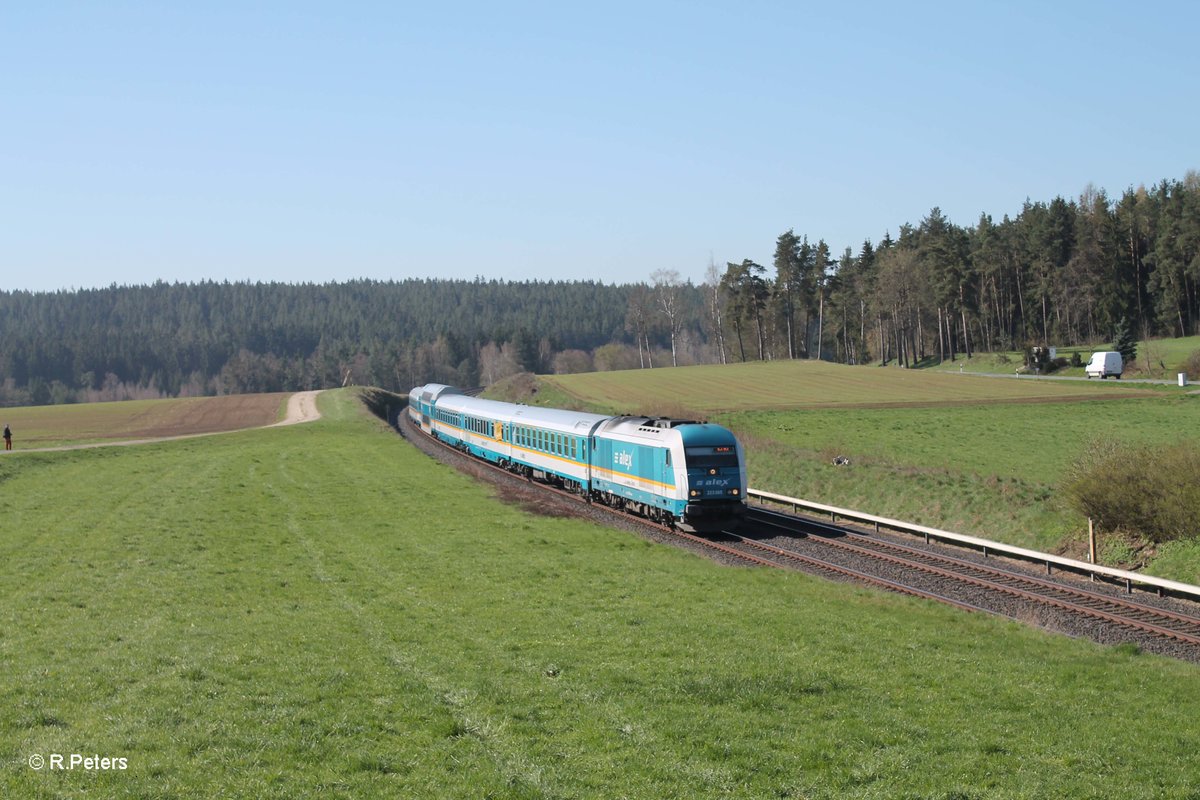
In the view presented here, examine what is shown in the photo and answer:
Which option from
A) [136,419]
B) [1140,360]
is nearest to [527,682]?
[136,419]

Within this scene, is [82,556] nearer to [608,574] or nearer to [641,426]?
[608,574]

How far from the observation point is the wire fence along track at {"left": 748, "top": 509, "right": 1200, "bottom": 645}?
770 inches

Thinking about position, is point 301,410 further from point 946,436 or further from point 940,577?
point 940,577

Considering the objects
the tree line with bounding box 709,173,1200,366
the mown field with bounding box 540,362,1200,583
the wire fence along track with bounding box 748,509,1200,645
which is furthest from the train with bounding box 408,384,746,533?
the tree line with bounding box 709,173,1200,366

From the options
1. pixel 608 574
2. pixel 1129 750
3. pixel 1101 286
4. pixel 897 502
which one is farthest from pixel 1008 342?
pixel 1129 750

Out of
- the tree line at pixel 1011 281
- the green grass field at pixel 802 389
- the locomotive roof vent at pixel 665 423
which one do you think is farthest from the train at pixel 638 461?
the tree line at pixel 1011 281

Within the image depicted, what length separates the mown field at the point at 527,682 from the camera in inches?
379

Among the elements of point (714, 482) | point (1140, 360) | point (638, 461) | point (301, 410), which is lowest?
point (714, 482)

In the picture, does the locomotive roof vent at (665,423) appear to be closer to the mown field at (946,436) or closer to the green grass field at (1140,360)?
the mown field at (946,436)

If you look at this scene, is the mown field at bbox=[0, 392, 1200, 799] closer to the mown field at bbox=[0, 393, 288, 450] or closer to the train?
the train

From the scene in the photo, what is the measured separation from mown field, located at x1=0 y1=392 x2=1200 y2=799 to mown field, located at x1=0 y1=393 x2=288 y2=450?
4412 centimetres

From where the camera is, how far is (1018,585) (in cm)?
2317

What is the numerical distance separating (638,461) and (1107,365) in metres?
63.1

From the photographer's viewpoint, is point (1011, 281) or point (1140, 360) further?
point (1011, 281)
